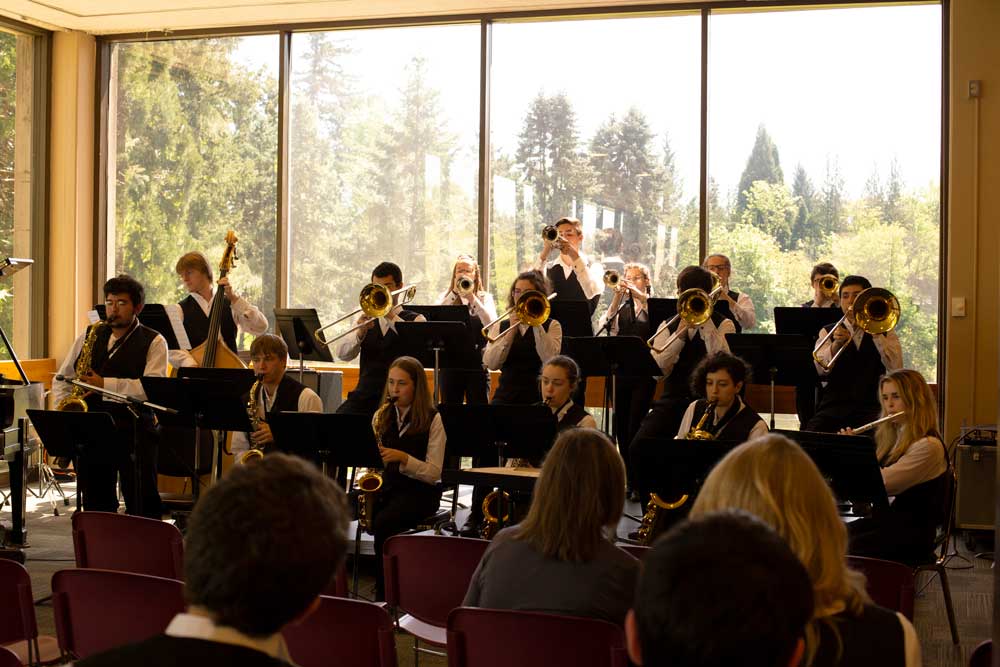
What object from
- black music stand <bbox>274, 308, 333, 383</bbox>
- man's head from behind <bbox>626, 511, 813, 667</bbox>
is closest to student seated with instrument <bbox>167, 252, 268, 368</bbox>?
black music stand <bbox>274, 308, 333, 383</bbox>

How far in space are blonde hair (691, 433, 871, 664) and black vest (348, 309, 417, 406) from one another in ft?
17.4

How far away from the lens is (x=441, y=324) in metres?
6.76

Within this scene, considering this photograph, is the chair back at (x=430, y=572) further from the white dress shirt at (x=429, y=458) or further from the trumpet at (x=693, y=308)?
the trumpet at (x=693, y=308)

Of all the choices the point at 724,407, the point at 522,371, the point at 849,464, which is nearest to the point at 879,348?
Answer: the point at 724,407

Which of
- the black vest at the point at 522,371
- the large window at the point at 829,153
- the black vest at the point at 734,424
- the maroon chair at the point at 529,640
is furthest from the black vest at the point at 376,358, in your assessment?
the maroon chair at the point at 529,640

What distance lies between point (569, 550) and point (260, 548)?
157 cm

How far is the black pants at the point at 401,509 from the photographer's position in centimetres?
555

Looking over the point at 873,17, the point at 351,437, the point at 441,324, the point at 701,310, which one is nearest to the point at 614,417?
the point at 701,310

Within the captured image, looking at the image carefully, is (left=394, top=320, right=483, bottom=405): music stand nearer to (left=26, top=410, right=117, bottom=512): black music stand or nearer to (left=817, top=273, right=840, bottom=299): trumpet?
(left=26, top=410, right=117, bottom=512): black music stand

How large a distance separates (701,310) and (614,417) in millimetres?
1124

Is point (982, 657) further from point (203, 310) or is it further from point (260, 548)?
point (203, 310)

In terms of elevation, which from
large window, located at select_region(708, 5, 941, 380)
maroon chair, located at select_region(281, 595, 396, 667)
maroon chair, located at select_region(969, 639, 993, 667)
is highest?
large window, located at select_region(708, 5, 941, 380)

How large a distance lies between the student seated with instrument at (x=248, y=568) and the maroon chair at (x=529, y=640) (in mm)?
1269

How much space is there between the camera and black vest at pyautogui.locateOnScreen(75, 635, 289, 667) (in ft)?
4.42
